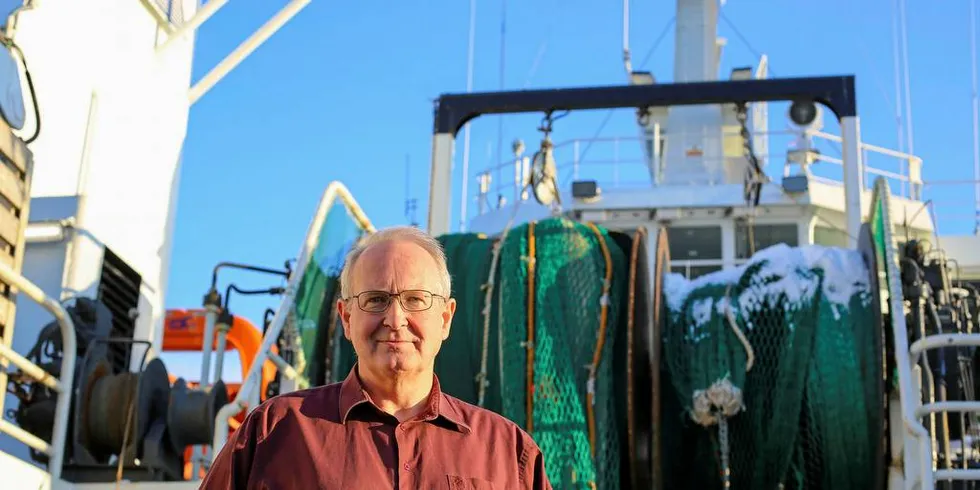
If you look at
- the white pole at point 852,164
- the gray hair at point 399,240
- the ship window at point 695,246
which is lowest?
the gray hair at point 399,240

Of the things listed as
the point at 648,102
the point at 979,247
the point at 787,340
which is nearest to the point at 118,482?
the point at 787,340

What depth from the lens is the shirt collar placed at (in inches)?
91.1

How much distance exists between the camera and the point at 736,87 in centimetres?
819

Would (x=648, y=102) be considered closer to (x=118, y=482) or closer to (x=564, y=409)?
(x=564, y=409)

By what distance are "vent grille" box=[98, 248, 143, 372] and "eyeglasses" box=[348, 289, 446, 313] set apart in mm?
5204

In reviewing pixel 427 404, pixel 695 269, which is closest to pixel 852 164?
pixel 695 269

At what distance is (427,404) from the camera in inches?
93.2

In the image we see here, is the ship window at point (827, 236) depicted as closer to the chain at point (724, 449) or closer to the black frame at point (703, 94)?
the black frame at point (703, 94)

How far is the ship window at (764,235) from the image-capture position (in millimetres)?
12078

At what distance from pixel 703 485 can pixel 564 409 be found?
113cm

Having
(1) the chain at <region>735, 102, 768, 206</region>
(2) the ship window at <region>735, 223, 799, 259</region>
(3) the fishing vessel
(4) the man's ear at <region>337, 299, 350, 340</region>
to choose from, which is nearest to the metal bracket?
(3) the fishing vessel

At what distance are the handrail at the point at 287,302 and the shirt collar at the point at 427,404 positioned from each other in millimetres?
2871

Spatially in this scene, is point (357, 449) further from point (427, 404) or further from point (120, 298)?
point (120, 298)

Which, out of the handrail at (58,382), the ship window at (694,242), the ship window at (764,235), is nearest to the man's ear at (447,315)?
the handrail at (58,382)
